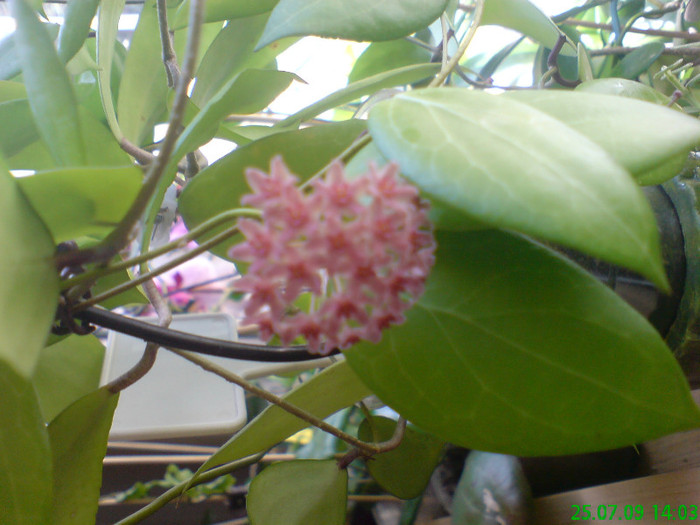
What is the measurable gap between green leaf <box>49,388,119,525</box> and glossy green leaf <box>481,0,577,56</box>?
1.52 ft

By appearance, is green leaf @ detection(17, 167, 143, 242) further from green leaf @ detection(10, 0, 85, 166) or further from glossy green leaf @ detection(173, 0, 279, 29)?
glossy green leaf @ detection(173, 0, 279, 29)

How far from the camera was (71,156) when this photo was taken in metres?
0.28

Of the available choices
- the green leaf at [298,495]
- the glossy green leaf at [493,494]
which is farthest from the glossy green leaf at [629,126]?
the glossy green leaf at [493,494]

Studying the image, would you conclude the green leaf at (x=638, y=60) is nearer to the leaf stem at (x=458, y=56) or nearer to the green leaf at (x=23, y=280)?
the leaf stem at (x=458, y=56)

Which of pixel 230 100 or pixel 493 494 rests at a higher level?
pixel 230 100

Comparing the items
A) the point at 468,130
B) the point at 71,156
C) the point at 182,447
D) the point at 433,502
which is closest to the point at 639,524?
the point at 433,502

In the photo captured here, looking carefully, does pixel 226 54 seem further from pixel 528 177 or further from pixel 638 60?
pixel 638 60

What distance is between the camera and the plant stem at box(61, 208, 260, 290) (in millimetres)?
239

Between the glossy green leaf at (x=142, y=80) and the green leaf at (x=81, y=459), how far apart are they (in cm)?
23

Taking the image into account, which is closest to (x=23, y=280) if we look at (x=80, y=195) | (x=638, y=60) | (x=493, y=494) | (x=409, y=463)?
(x=80, y=195)

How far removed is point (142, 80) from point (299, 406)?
1.05ft

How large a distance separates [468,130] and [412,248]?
2.1 inches

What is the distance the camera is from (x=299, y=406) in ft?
1.28

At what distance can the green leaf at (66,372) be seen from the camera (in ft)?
1.55
